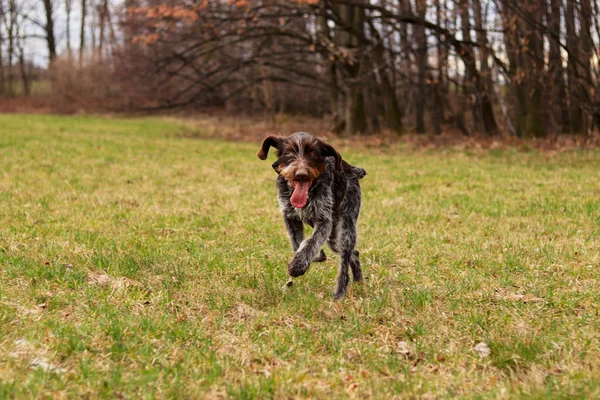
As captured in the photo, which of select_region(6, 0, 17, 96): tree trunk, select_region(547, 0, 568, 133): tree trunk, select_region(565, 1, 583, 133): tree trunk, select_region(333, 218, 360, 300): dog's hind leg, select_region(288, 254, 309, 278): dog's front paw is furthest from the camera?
select_region(6, 0, 17, 96): tree trunk

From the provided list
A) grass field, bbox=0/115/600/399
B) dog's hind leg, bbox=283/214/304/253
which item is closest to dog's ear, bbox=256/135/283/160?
dog's hind leg, bbox=283/214/304/253

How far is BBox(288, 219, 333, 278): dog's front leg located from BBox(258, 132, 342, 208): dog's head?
37cm

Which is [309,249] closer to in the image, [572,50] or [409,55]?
[572,50]

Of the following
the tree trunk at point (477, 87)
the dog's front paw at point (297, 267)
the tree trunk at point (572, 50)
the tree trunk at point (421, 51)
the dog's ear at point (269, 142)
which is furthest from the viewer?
the tree trunk at point (421, 51)

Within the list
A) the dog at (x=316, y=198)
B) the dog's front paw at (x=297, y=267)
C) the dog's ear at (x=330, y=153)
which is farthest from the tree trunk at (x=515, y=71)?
the dog's front paw at (x=297, y=267)

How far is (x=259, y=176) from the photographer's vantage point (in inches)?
517

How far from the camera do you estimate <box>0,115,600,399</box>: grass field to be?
3.37 m

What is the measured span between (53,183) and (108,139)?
1044 centimetres

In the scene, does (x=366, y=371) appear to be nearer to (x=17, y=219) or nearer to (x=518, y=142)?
(x=17, y=219)

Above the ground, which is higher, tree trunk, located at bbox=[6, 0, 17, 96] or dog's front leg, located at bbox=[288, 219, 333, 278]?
tree trunk, located at bbox=[6, 0, 17, 96]

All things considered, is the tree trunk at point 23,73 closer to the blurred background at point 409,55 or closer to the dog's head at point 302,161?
the blurred background at point 409,55

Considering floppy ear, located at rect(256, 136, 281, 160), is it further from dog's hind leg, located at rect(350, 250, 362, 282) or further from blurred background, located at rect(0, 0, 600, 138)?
blurred background, located at rect(0, 0, 600, 138)

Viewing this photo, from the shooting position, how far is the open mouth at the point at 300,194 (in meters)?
4.41

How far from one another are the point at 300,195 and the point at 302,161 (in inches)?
10.0
